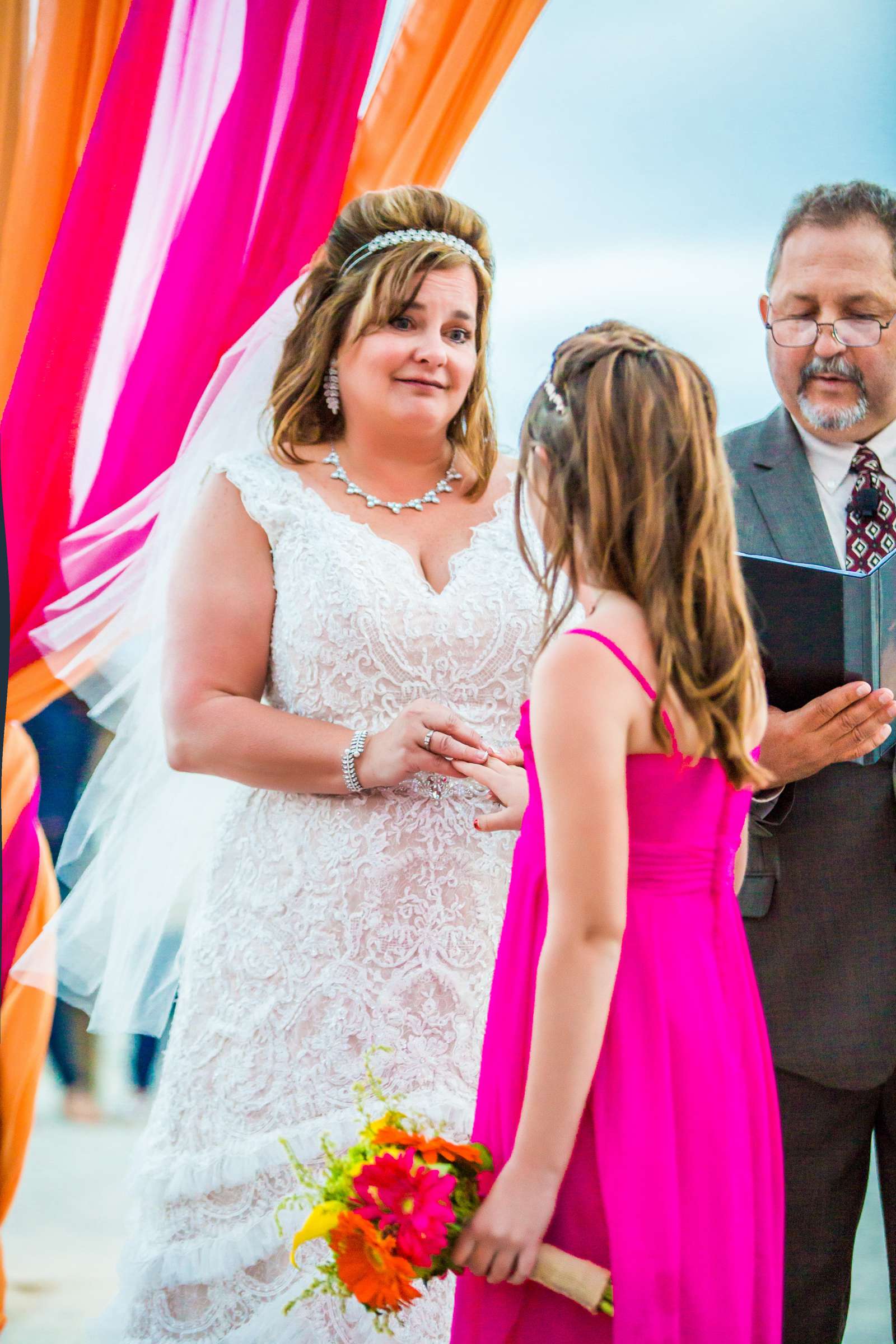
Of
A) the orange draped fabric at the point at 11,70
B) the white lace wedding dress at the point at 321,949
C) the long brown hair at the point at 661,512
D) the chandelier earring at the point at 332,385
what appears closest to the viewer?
the long brown hair at the point at 661,512

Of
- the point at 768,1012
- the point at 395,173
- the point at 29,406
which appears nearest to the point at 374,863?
the point at 768,1012

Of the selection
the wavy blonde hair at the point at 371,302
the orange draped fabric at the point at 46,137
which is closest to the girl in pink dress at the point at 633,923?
the wavy blonde hair at the point at 371,302

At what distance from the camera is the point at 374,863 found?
1748 mm

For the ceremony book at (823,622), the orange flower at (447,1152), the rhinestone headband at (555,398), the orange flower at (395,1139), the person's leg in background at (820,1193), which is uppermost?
the rhinestone headband at (555,398)

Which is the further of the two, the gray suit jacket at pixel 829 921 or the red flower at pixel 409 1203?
the gray suit jacket at pixel 829 921

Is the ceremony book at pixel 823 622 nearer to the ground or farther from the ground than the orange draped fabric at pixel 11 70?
nearer to the ground

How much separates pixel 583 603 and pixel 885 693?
535mm

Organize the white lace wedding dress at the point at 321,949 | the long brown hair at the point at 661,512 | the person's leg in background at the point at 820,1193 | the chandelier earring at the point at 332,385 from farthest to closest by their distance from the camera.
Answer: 1. the chandelier earring at the point at 332,385
2. the person's leg in background at the point at 820,1193
3. the white lace wedding dress at the point at 321,949
4. the long brown hair at the point at 661,512

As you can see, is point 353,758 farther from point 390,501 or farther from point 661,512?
point 661,512

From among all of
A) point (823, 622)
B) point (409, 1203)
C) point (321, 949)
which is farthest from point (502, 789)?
point (409, 1203)

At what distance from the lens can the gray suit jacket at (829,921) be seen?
1767 mm

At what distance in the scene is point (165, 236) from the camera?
2287 mm

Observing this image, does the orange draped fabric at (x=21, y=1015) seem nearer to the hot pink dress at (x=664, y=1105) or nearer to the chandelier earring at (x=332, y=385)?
the chandelier earring at (x=332, y=385)

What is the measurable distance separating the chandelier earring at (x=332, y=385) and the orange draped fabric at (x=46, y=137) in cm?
70
